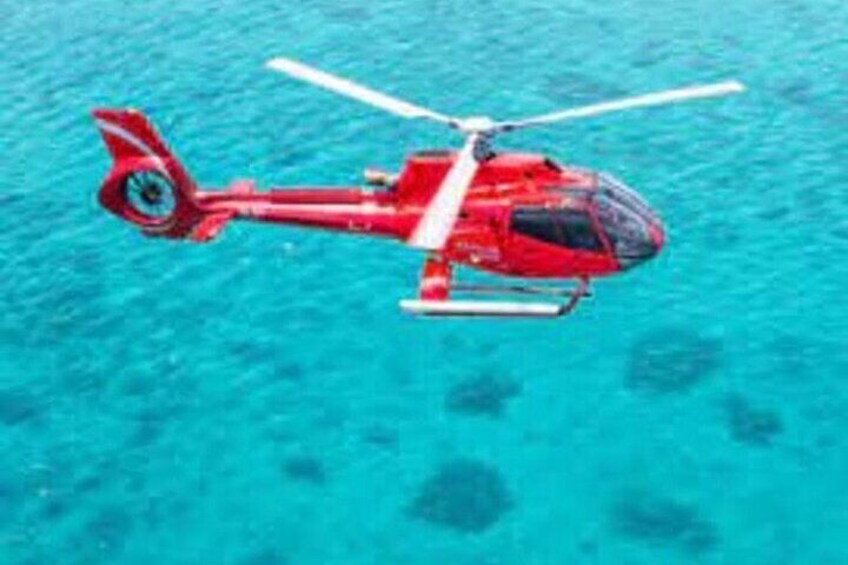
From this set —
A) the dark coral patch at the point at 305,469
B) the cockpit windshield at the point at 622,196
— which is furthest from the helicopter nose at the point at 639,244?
Answer: the dark coral patch at the point at 305,469

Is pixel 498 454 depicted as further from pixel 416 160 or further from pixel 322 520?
pixel 416 160

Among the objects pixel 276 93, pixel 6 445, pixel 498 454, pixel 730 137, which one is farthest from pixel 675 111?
pixel 6 445

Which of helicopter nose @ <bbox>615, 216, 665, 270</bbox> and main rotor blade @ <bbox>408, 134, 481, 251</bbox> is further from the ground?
main rotor blade @ <bbox>408, 134, 481, 251</bbox>

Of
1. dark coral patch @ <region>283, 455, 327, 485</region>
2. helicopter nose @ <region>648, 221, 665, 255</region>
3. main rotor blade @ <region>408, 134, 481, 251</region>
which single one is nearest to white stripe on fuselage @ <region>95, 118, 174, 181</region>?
dark coral patch @ <region>283, 455, 327, 485</region>

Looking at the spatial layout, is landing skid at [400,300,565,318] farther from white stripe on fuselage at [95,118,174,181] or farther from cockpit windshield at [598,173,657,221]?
white stripe on fuselage at [95,118,174,181]

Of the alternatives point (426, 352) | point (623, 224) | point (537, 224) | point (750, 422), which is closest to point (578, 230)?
point (537, 224)

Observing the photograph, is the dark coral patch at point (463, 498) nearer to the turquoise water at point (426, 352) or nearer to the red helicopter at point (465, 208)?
the turquoise water at point (426, 352)
